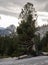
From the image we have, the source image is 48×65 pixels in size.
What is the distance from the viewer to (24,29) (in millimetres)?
55219

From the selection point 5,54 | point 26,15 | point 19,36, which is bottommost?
point 5,54

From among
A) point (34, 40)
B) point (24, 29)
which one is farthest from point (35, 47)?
point (24, 29)

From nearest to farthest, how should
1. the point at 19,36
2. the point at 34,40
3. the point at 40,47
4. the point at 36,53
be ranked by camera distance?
the point at 36,53, the point at 19,36, the point at 34,40, the point at 40,47

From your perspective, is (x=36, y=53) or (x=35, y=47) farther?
(x=35, y=47)

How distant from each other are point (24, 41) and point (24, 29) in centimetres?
239

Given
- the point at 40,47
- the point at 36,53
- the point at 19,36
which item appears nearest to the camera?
the point at 36,53

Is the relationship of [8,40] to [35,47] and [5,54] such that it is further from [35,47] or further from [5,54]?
[35,47]

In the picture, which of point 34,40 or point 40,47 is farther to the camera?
point 40,47

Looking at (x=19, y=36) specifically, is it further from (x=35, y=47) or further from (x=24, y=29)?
(x=35, y=47)

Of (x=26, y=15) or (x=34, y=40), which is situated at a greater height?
Answer: (x=26, y=15)

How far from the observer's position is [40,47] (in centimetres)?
6241

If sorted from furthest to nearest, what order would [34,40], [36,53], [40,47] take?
[40,47] < [34,40] < [36,53]

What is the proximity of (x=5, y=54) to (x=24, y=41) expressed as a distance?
16.0 feet

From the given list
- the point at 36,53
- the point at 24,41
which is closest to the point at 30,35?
the point at 24,41
